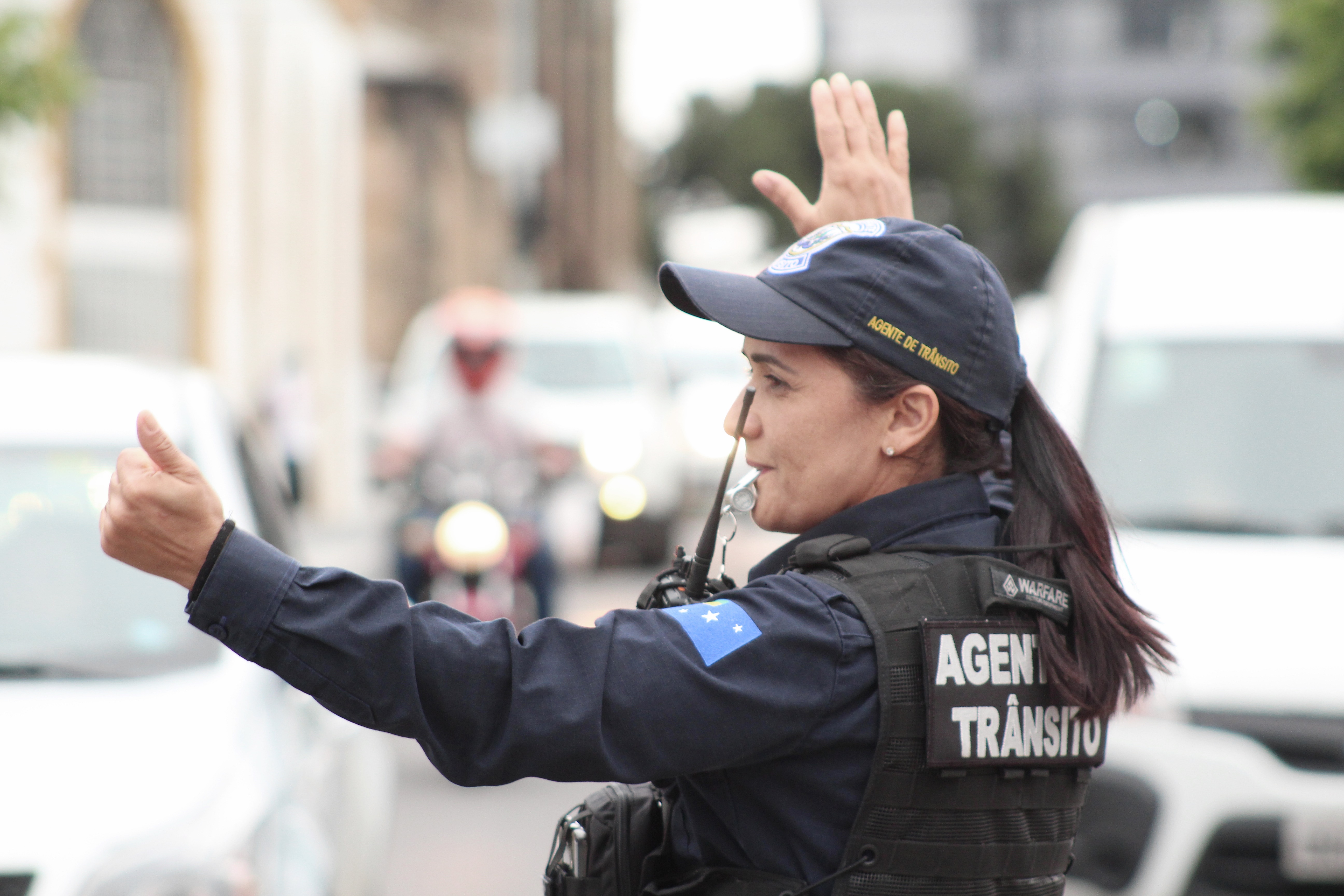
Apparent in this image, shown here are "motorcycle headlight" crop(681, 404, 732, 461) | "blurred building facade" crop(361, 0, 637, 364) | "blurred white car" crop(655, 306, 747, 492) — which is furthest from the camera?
"blurred building facade" crop(361, 0, 637, 364)

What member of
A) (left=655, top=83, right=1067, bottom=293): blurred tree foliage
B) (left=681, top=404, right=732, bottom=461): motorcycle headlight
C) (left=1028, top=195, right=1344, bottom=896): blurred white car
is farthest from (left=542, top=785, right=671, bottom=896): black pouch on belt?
(left=655, top=83, right=1067, bottom=293): blurred tree foliage

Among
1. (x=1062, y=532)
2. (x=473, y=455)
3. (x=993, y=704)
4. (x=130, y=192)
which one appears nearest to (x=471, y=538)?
(x=473, y=455)

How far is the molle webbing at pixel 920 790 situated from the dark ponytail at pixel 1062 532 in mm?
119

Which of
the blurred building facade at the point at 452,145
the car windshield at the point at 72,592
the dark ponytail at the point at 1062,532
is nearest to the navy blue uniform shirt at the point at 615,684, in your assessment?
the dark ponytail at the point at 1062,532

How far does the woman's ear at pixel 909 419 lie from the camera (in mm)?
2021

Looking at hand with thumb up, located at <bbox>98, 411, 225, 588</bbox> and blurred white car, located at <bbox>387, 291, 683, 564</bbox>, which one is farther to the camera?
blurred white car, located at <bbox>387, 291, 683, 564</bbox>

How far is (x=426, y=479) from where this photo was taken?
7965mm

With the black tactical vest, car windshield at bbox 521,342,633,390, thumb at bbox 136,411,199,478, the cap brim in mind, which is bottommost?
car windshield at bbox 521,342,633,390

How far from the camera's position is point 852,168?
9.39 ft

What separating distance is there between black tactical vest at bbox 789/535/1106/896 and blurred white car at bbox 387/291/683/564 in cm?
1084

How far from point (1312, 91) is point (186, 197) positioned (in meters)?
12.2

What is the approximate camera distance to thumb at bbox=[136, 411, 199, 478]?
170cm

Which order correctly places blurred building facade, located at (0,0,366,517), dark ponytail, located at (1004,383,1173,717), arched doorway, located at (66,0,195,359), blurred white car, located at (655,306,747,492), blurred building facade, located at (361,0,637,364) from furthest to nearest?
1. blurred building facade, located at (361,0,637,364)
2. blurred white car, located at (655,306,747,492)
3. arched doorway, located at (66,0,195,359)
4. blurred building facade, located at (0,0,366,517)
5. dark ponytail, located at (1004,383,1173,717)

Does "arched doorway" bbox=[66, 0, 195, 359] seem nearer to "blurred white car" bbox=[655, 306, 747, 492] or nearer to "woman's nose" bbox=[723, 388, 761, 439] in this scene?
"blurred white car" bbox=[655, 306, 747, 492]
